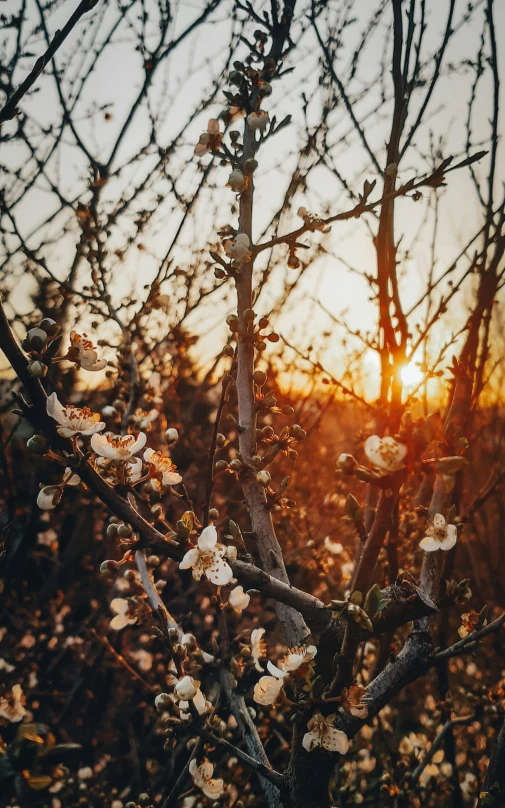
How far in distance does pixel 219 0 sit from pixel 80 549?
5186 millimetres

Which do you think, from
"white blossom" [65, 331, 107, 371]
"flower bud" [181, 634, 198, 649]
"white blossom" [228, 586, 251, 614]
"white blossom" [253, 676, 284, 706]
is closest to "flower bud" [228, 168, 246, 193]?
"white blossom" [65, 331, 107, 371]

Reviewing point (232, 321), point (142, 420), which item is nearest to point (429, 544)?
point (232, 321)

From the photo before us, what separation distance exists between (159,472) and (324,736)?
874 millimetres

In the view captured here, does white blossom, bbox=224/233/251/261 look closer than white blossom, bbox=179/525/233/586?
No

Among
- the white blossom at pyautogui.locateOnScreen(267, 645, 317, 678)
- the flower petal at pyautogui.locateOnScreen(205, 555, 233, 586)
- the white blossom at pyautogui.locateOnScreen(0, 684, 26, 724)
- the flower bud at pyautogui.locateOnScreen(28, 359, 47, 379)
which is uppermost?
the flower bud at pyautogui.locateOnScreen(28, 359, 47, 379)

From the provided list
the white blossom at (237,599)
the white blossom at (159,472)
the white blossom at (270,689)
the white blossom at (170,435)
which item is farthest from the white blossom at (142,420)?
the white blossom at (270,689)

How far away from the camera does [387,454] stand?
92 cm

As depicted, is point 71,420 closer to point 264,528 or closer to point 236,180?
point 264,528

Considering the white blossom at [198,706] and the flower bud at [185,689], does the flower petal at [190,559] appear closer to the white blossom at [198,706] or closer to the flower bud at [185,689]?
the flower bud at [185,689]

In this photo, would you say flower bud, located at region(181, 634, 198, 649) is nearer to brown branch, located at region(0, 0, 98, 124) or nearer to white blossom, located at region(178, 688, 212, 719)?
white blossom, located at region(178, 688, 212, 719)

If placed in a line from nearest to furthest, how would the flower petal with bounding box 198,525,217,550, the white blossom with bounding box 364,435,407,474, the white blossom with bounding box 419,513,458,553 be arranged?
the white blossom with bounding box 364,435,407,474 < the flower petal with bounding box 198,525,217,550 < the white blossom with bounding box 419,513,458,553

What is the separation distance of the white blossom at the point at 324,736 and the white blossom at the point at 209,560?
427mm

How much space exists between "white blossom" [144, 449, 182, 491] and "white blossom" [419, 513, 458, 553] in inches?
31.2

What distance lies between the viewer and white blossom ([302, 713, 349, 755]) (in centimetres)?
121
